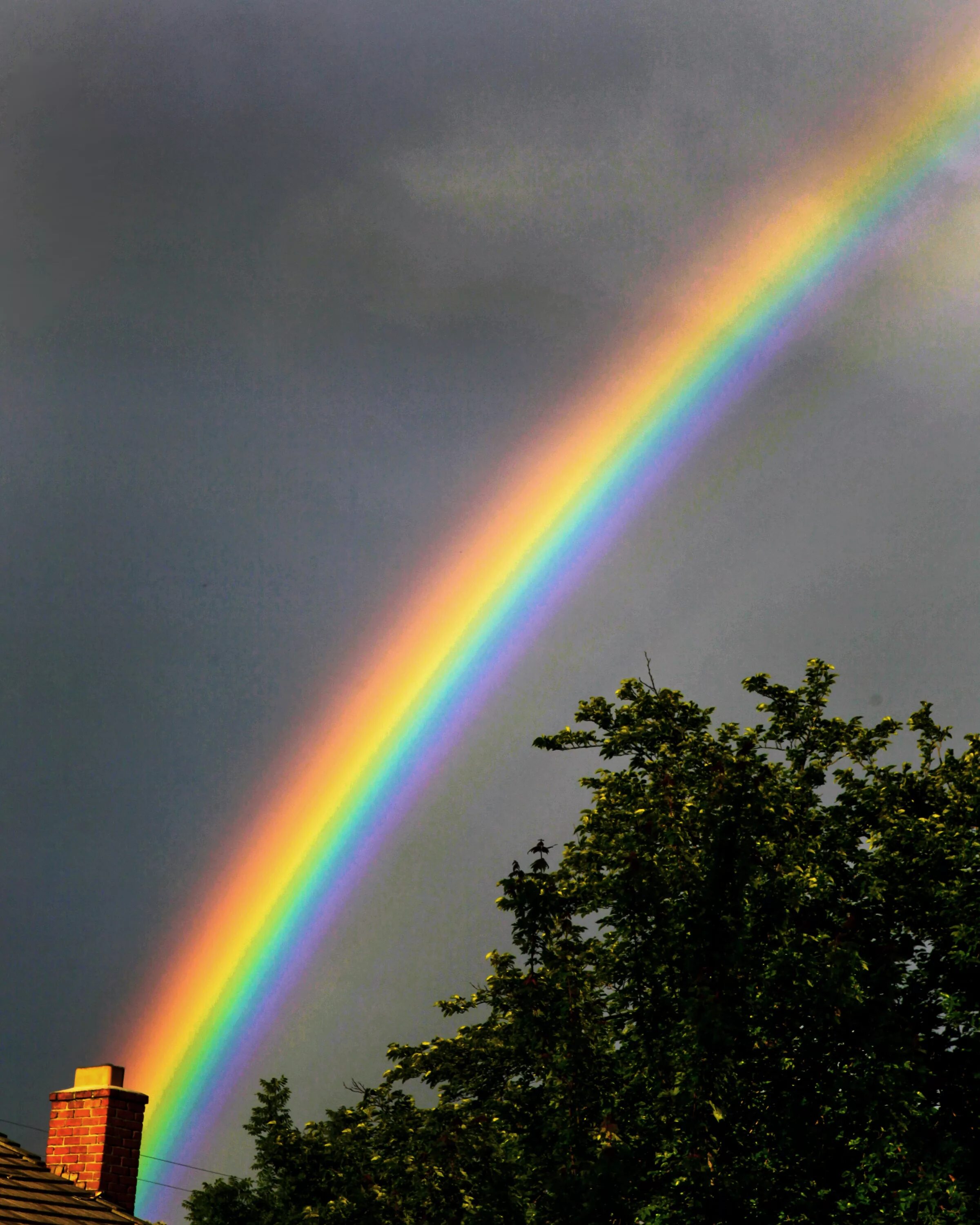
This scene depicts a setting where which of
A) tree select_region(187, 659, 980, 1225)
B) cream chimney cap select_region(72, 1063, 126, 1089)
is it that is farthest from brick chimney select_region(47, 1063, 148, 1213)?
tree select_region(187, 659, 980, 1225)

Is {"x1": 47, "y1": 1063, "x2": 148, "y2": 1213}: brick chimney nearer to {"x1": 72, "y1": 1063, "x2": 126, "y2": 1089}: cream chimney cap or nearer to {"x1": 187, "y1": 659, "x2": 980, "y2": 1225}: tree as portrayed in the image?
{"x1": 72, "y1": 1063, "x2": 126, "y2": 1089}: cream chimney cap

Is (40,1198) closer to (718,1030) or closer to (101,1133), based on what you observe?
(101,1133)

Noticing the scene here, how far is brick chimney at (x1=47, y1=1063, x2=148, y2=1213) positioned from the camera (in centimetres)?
1364

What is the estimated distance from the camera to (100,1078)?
13.7 meters

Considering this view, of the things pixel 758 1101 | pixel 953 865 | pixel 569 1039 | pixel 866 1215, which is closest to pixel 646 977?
pixel 569 1039

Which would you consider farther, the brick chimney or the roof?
the brick chimney

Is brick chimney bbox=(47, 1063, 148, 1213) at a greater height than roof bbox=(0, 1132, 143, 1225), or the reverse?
brick chimney bbox=(47, 1063, 148, 1213)

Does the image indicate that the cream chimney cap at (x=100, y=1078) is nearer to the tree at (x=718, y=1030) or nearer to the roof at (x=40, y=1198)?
the roof at (x=40, y=1198)

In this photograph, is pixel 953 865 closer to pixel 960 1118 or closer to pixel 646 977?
pixel 960 1118

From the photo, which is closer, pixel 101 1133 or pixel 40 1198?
pixel 40 1198

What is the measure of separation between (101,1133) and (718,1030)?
6.46 meters

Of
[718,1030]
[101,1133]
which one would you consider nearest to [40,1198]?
[101,1133]

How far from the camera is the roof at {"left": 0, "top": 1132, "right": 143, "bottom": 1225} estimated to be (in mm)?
11727

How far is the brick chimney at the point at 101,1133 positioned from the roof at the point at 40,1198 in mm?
264
